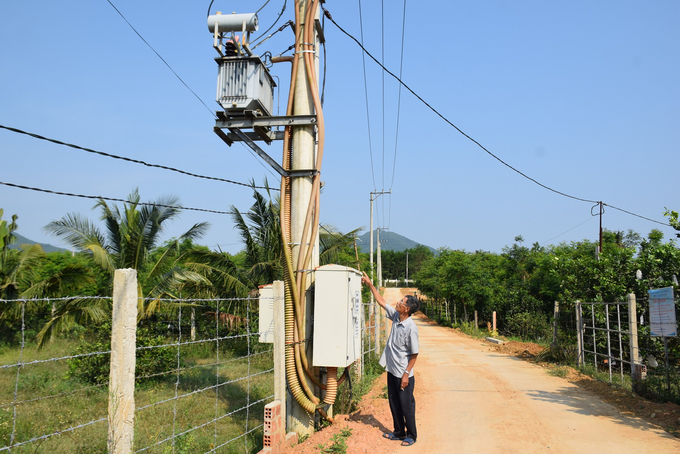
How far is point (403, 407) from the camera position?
569cm

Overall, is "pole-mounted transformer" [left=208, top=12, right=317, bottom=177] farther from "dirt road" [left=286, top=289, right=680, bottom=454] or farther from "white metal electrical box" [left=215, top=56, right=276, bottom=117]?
"dirt road" [left=286, top=289, right=680, bottom=454]

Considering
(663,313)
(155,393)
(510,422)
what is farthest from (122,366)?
(663,313)

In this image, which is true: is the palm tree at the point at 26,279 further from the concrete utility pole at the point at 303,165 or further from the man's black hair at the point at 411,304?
the man's black hair at the point at 411,304

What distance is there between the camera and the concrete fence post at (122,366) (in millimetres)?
3242

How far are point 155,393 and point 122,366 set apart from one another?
733cm

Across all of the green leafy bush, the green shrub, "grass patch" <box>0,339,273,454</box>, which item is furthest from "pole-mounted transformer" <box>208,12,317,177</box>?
the green shrub

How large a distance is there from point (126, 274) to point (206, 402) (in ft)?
21.6

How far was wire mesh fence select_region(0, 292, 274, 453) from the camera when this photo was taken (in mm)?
5414

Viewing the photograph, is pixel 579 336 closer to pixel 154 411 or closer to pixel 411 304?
pixel 411 304

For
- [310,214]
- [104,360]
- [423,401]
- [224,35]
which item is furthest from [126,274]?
[104,360]

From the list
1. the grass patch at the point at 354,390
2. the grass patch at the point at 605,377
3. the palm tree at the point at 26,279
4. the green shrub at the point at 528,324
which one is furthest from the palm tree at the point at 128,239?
the green shrub at the point at 528,324

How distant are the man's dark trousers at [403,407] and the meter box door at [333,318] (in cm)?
65

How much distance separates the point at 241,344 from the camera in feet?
51.4

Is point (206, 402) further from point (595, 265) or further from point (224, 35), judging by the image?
point (595, 265)
